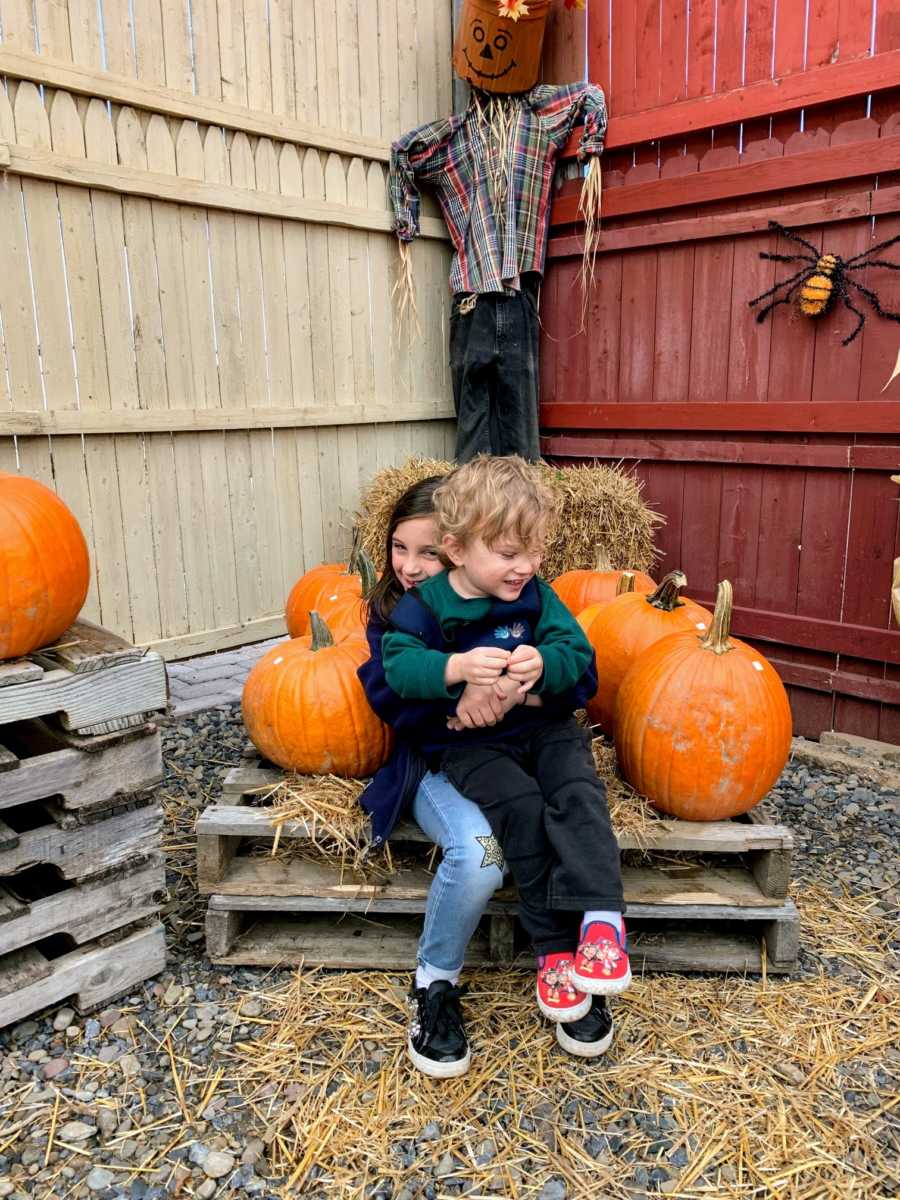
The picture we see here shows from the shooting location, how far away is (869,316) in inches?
144

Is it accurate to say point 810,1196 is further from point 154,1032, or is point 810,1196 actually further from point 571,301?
point 571,301

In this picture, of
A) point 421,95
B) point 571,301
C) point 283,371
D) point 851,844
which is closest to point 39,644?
point 851,844

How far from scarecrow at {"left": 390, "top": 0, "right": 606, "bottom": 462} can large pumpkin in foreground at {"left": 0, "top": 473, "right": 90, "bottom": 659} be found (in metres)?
3.23

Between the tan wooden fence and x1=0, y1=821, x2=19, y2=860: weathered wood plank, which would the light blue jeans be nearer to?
x1=0, y1=821, x2=19, y2=860: weathered wood plank

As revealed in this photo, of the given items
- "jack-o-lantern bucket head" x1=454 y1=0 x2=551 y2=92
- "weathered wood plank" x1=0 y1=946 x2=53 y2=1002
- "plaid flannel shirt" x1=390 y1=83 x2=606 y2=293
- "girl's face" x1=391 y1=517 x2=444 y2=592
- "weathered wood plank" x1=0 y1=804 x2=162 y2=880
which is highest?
"jack-o-lantern bucket head" x1=454 y1=0 x2=551 y2=92

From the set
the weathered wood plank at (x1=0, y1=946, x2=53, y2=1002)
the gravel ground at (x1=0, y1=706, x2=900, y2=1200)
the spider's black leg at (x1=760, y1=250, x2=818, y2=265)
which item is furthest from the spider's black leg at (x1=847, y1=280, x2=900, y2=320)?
the weathered wood plank at (x1=0, y1=946, x2=53, y2=1002)

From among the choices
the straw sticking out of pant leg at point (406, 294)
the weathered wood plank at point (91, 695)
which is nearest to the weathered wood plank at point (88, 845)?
the weathered wood plank at point (91, 695)

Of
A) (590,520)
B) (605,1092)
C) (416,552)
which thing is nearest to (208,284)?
(590,520)

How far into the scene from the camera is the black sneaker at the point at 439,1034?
178cm

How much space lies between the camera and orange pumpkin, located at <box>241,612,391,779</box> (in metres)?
2.24

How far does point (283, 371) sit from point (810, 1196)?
4025mm

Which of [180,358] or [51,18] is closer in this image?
[51,18]

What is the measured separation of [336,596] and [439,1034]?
164 cm

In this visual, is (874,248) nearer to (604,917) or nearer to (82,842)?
(604,917)
